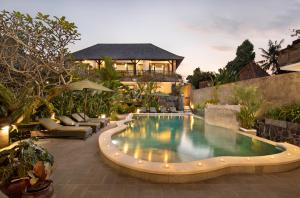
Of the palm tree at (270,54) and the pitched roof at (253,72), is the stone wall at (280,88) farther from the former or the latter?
the palm tree at (270,54)

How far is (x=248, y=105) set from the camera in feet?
35.9

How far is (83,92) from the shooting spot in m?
13.6

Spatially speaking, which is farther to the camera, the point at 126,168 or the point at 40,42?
the point at 40,42

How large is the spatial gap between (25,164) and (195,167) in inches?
128

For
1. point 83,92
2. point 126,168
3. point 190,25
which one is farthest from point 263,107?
point 190,25

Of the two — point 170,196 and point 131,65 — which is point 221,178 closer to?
point 170,196

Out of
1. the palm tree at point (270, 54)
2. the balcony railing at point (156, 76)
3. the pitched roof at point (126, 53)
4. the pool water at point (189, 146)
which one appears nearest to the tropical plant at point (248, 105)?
the pool water at point (189, 146)

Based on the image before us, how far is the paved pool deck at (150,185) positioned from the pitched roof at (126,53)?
25676mm

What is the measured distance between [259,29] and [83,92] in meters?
24.0

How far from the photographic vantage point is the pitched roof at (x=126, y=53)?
30234 mm

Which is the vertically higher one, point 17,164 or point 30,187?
point 17,164

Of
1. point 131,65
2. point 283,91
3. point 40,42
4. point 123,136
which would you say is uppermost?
point 131,65

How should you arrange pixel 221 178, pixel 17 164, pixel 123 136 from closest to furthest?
pixel 17 164
pixel 221 178
pixel 123 136

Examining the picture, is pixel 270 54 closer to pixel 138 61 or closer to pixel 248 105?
pixel 138 61
